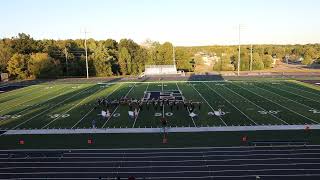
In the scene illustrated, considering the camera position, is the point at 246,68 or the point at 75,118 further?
the point at 246,68

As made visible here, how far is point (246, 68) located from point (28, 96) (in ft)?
186

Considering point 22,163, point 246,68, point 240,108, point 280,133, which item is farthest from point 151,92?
point 246,68

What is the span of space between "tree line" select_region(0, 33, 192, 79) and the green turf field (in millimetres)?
22392

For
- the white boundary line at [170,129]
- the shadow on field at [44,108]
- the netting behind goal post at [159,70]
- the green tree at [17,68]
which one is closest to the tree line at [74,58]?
the green tree at [17,68]

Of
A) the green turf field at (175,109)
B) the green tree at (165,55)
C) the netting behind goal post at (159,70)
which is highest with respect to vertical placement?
the green tree at (165,55)

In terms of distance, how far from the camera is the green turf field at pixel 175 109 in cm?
2561

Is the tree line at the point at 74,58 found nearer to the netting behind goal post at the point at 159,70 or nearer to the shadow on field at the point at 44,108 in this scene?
the netting behind goal post at the point at 159,70

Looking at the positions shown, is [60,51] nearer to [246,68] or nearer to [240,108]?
[246,68]

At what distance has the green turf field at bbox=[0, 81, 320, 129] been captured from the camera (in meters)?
25.6

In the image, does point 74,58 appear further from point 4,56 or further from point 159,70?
point 159,70

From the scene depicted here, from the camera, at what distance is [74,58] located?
2995 inches

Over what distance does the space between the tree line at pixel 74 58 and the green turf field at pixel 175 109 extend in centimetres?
2239

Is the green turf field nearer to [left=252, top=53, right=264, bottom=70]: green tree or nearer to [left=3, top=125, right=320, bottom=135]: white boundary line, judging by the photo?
[left=3, top=125, right=320, bottom=135]: white boundary line

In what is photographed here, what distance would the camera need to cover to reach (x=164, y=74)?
7050 cm
